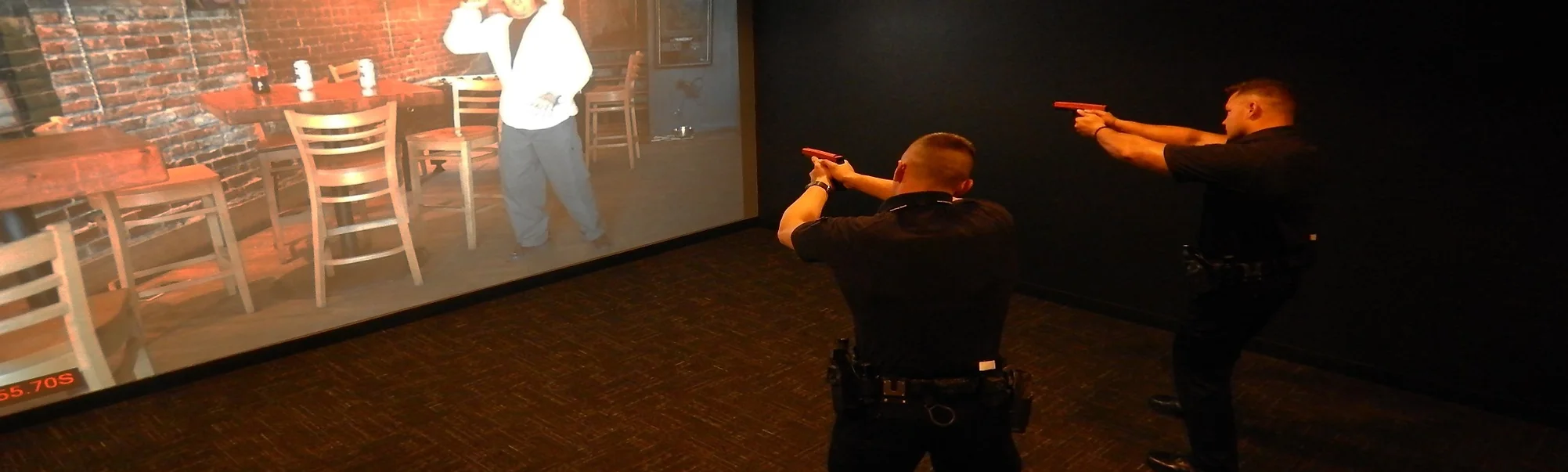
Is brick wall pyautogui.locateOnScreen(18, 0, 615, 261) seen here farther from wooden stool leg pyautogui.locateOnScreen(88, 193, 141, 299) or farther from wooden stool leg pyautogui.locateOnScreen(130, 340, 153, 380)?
wooden stool leg pyautogui.locateOnScreen(130, 340, 153, 380)

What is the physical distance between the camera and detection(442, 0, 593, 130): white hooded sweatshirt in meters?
Answer: 3.96

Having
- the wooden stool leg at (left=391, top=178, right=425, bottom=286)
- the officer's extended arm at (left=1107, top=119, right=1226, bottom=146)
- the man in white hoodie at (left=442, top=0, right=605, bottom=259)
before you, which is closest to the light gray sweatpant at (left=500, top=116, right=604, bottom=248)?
the man in white hoodie at (left=442, top=0, right=605, bottom=259)

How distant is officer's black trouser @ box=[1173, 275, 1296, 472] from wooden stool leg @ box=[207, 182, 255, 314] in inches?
135

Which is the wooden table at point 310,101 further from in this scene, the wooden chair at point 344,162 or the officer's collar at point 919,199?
the officer's collar at point 919,199

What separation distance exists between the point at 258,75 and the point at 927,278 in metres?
2.91

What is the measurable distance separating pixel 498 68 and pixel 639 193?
3.55ft

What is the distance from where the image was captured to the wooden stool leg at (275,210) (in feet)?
11.6

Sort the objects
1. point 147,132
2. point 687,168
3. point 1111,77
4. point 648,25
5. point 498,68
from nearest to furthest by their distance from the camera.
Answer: point 147,132 < point 1111,77 < point 498,68 < point 648,25 < point 687,168

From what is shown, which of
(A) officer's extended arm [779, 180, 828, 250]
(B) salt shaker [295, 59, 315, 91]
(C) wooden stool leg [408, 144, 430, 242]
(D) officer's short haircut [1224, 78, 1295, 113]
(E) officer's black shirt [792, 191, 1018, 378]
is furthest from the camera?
(C) wooden stool leg [408, 144, 430, 242]

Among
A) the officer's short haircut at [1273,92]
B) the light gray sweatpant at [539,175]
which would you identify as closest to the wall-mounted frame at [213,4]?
the light gray sweatpant at [539,175]

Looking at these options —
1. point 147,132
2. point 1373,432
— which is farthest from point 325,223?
point 1373,432

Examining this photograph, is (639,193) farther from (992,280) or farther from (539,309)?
(992,280)

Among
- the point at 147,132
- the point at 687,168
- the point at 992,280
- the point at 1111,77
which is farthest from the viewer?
the point at 687,168

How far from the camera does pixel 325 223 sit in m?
3.75
